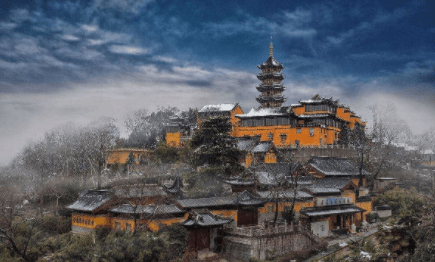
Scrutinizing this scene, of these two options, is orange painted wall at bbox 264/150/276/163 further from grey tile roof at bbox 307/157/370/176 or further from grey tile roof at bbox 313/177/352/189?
grey tile roof at bbox 313/177/352/189

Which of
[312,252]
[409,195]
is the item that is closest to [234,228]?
[312,252]

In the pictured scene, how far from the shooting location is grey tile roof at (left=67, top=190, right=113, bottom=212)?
29.0 metres

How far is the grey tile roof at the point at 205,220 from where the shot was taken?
90.6 ft

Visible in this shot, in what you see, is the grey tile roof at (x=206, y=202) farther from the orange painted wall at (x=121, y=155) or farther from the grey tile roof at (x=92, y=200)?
the orange painted wall at (x=121, y=155)

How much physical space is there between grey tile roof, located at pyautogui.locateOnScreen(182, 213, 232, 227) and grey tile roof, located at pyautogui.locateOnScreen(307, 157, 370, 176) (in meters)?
15.4

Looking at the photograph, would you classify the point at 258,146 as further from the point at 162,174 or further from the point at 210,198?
the point at 210,198

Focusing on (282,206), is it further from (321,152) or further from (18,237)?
(18,237)

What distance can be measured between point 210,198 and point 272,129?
90.6 feet

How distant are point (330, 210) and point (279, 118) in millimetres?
22809

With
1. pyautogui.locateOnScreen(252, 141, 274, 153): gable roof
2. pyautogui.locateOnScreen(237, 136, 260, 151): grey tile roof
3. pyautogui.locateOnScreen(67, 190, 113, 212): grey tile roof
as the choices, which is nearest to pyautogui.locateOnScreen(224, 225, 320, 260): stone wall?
pyautogui.locateOnScreen(67, 190, 113, 212): grey tile roof

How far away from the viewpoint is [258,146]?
48.4m

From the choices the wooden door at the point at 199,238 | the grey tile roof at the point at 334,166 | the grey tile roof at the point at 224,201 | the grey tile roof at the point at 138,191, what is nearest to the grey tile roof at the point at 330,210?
the grey tile roof at the point at 334,166

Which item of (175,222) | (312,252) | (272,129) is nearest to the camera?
(175,222)

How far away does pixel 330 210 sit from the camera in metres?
36.2
